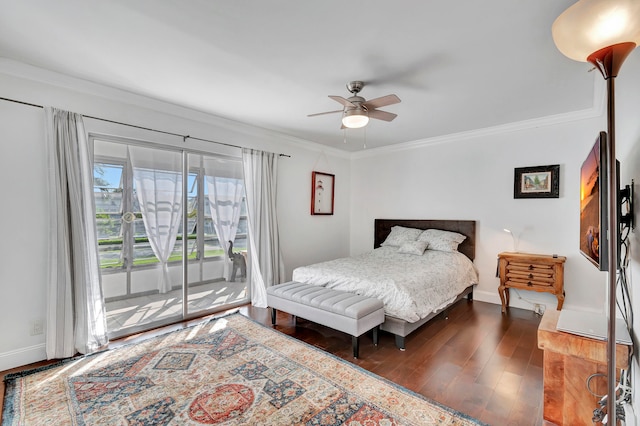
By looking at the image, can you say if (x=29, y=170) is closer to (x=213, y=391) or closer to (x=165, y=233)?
(x=165, y=233)

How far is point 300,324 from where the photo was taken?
11.0 feet

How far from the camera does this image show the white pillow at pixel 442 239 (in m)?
4.21

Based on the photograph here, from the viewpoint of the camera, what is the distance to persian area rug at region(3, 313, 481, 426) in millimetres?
1826

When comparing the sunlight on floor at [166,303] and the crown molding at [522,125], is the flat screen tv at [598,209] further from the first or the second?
the sunlight on floor at [166,303]

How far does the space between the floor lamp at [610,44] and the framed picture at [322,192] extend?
419 centimetres

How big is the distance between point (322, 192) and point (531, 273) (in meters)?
3.24

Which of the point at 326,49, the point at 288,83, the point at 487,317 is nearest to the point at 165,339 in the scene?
the point at 288,83

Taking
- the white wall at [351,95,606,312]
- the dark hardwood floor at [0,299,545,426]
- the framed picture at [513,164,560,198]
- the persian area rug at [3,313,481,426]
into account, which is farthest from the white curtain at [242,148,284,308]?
the framed picture at [513,164,560,198]

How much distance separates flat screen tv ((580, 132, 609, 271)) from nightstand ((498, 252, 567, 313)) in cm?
183

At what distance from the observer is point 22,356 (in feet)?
8.13

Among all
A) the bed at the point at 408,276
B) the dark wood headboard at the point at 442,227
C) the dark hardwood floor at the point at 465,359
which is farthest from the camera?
the dark wood headboard at the point at 442,227

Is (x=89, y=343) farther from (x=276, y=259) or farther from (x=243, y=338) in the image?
(x=276, y=259)

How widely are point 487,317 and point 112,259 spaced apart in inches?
170

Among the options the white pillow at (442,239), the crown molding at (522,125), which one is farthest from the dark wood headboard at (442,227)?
the crown molding at (522,125)
